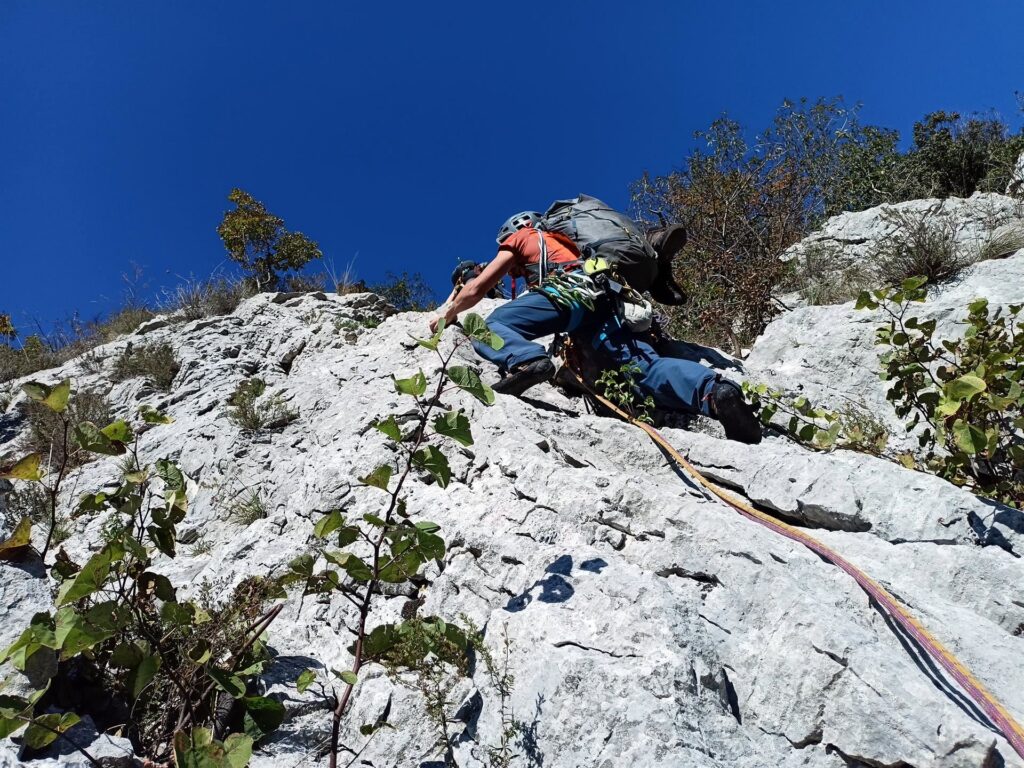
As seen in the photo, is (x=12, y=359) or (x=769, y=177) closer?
(x=12, y=359)

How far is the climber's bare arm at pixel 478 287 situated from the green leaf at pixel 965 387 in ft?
10.0

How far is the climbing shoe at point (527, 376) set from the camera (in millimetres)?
4586

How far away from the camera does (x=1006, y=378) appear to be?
10.7ft

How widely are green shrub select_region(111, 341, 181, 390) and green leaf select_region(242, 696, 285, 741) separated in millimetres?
5356

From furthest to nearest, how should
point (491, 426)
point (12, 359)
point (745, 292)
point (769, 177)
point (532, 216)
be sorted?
point (769, 177), point (12, 359), point (745, 292), point (532, 216), point (491, 426)

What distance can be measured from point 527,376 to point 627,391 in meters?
0.68

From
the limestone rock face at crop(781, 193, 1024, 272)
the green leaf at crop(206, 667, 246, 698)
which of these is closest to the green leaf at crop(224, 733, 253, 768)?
the green leaf at crop(206, 667, 246, 698)

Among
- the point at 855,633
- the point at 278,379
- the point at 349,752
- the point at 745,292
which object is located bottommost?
the point at 349,752

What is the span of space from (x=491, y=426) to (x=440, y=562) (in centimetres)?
105

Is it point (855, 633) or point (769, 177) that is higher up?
point (769, 177)

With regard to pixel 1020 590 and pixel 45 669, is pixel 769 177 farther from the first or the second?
pixel 45 669

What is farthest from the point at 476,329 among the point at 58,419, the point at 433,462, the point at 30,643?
the point at 58,419

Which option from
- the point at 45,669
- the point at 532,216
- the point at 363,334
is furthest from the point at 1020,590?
the point at 363,334

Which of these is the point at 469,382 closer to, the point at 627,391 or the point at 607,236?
the point at 627,391
